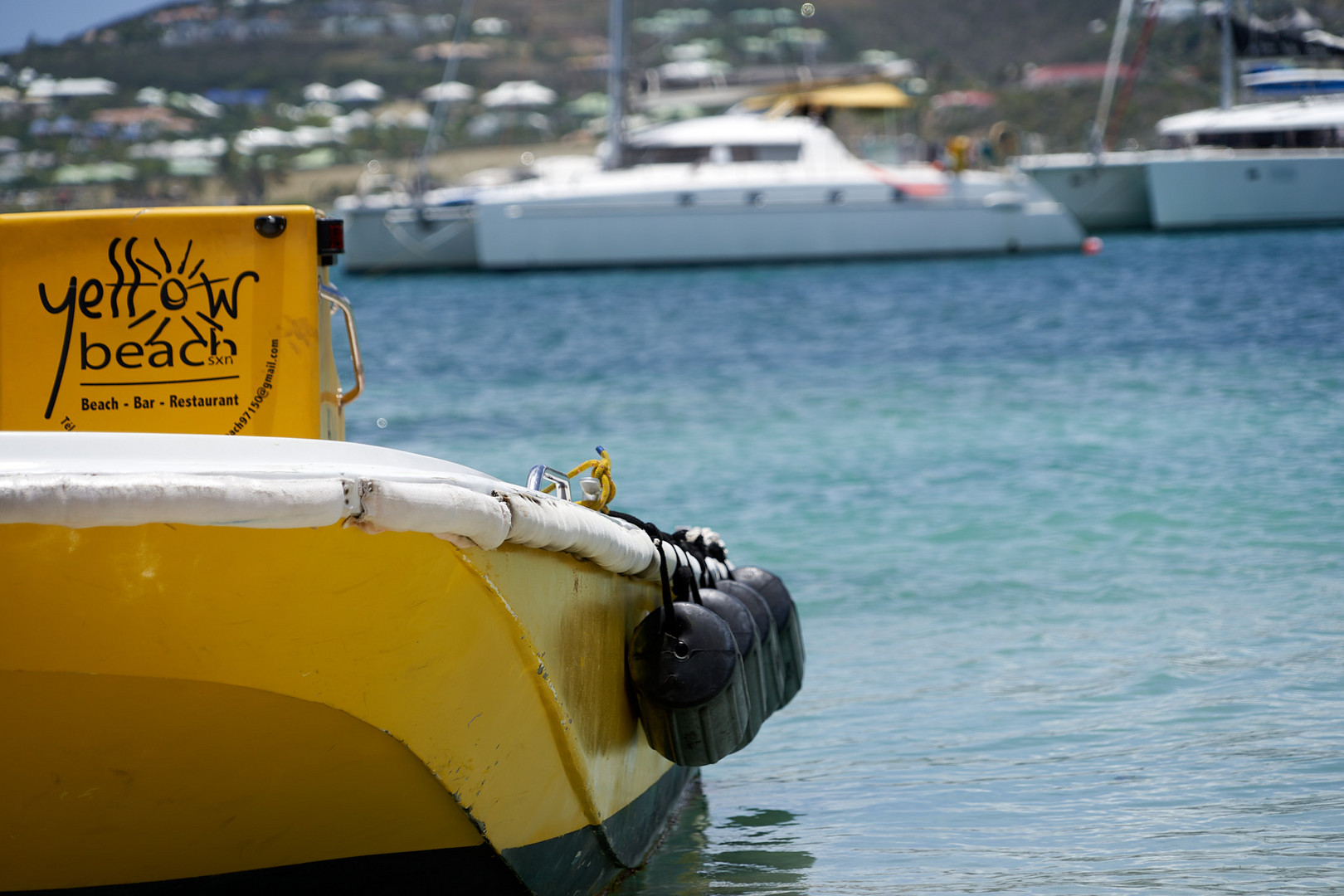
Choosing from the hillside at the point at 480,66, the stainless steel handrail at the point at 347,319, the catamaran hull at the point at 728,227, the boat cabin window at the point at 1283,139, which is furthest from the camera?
the hillside at the point at 480,66

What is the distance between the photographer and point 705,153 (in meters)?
32.2

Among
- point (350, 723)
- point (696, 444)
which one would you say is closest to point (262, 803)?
point (350, 723)

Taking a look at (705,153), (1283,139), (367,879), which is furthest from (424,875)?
(1283,139)

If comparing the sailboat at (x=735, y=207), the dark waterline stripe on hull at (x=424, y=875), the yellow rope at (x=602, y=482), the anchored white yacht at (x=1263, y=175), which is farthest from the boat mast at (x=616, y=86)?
the dark waterline stripe on hull at (x=424, y=875)

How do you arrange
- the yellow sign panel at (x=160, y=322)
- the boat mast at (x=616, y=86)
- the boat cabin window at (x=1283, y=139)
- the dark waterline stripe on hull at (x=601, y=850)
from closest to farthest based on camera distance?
the dark waterline stripe on hull at (x=601, y=850) < the yellow sign panel at (x=160, y=322) < the boat mast at (x=616, y=86) < the boat cabin window at (x=1283, y=139)

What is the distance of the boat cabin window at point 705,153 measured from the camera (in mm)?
31906

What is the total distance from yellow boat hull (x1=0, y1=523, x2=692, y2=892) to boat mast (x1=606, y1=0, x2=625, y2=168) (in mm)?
30166

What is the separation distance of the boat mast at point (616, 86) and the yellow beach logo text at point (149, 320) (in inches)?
1137

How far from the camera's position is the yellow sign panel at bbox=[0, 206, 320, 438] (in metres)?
3.80

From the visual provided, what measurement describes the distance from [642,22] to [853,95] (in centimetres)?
4524

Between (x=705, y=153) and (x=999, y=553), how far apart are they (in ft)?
81.8

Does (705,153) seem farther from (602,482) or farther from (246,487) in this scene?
(246,487)

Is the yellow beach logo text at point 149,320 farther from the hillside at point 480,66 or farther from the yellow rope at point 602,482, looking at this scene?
the hillside at point 480,66

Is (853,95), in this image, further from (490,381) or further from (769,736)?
(769,736)
